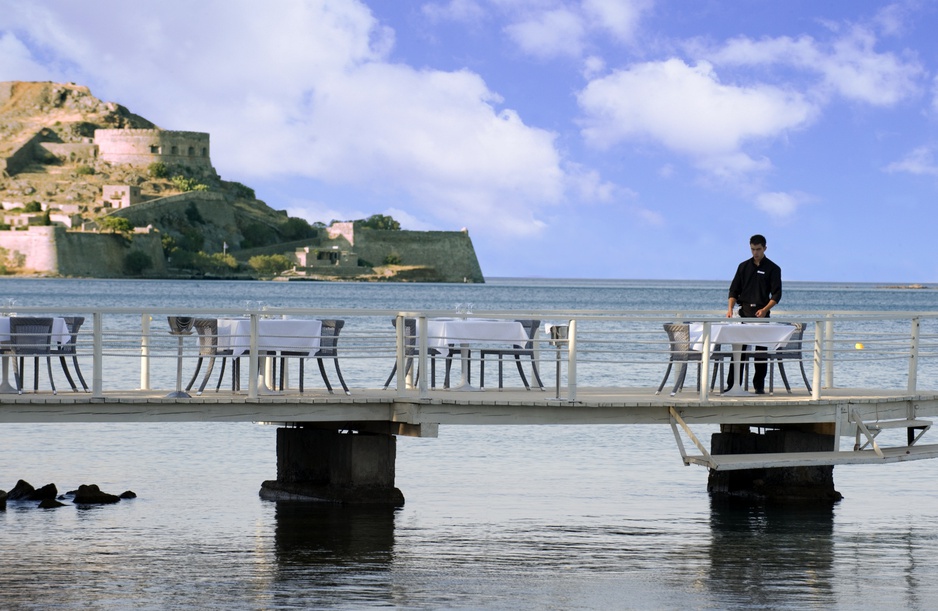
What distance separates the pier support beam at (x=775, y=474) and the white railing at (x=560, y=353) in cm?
58

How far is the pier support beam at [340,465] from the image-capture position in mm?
11938

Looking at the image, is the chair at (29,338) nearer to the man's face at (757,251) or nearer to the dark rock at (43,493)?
the dark rock at (43,493)

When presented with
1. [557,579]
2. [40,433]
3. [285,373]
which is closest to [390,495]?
[285,373]

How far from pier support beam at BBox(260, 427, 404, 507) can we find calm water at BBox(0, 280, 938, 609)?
0.62 feet

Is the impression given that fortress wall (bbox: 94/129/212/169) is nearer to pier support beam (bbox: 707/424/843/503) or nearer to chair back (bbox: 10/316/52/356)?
pier support beam (bbox: 707/424/843/503)

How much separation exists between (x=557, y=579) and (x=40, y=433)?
442 inches

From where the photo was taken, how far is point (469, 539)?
1108 cm

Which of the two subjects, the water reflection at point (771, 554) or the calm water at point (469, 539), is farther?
the water reflection at point (771, 554)

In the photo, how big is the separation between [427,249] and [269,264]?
1580 cm

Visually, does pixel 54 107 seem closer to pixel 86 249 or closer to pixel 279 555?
pixel 86 249

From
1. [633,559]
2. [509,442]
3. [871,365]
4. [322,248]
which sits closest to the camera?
[633,559]

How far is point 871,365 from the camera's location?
35688mm

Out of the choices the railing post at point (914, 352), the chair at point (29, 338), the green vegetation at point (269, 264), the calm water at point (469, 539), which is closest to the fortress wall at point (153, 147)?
the green vegetation at point (269, 264)

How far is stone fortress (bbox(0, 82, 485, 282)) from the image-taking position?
129m
